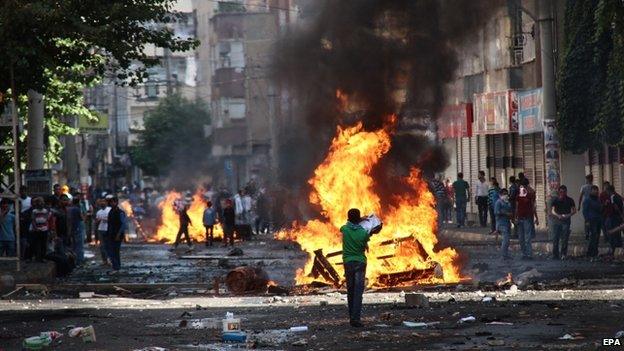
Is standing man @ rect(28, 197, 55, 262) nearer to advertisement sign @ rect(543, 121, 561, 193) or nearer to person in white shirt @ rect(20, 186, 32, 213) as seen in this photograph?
person in white shirt @ rect(20, 186, 32, 213)

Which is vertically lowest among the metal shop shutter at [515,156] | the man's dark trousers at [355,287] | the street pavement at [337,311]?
the street pavement at [337,311]

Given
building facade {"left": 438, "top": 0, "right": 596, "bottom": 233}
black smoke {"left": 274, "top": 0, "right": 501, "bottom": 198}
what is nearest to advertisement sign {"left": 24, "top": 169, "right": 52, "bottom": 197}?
black smoke {"left": 274, "top": 0, "right": 501, "bottom": 198}

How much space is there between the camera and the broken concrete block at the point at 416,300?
1961cm

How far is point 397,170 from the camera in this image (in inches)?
1029

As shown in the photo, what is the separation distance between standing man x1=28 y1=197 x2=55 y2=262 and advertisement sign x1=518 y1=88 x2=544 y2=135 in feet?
49.5

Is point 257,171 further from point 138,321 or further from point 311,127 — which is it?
point 138,321

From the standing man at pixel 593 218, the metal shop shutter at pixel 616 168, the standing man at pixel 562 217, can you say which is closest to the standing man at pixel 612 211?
the standing man at pixel 593 218

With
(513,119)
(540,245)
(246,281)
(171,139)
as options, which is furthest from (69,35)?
(171,139)

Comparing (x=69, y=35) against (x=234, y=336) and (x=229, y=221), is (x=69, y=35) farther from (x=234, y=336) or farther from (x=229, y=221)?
(x=229, y=221)

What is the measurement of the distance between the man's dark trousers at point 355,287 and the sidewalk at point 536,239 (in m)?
13.0

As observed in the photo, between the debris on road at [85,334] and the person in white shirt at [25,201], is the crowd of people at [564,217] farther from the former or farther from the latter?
the debris on road at [85,334]

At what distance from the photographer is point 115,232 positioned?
1259 inches

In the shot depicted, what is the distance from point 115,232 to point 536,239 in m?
11.3

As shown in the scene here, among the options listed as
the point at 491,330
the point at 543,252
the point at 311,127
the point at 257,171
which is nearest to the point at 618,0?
the point at 491,330
